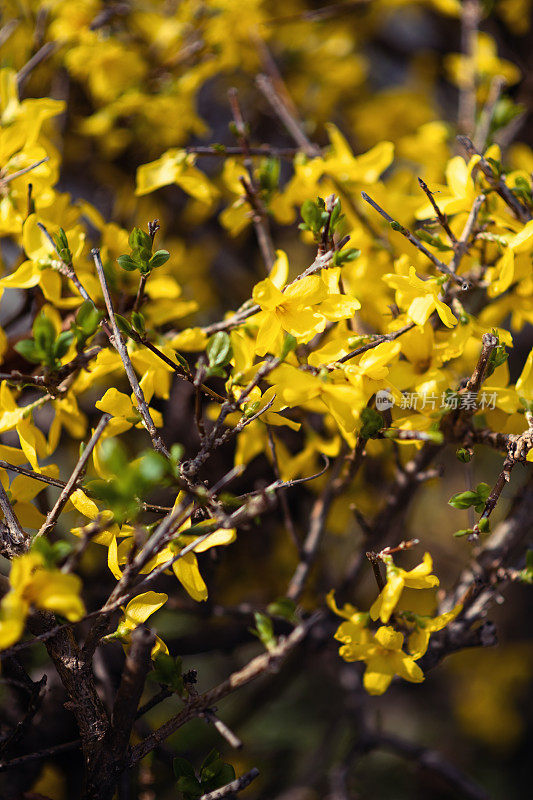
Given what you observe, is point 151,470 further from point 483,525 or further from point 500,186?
point 500,186

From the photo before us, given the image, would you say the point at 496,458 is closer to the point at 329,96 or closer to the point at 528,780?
the point at 528,780

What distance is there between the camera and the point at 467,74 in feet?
6.88

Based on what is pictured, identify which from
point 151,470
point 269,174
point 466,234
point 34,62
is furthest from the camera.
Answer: point 34,62

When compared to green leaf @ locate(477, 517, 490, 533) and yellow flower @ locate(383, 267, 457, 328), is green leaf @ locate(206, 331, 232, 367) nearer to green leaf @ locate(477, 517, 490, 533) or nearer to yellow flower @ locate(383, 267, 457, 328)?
yellow flower @ locate(383, 267, 457, 328)

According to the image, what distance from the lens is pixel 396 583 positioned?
0.90 meters

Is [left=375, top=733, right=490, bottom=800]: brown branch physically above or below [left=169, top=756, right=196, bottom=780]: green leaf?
below

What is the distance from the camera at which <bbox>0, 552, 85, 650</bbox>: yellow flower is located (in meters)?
0.63

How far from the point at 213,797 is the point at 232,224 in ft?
3.57

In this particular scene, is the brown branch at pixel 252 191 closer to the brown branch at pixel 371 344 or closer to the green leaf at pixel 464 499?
the brown branch at pixel 371 344

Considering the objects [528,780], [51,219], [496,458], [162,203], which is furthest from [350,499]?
[528,780]

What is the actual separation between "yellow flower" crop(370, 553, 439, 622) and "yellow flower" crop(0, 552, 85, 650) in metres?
0.45

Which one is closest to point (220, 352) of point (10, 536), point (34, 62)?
point (10, 536)

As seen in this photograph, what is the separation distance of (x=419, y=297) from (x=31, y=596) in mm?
681

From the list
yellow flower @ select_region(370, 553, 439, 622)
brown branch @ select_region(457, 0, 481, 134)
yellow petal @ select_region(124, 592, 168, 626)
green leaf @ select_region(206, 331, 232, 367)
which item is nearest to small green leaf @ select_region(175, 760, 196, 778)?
yellow petal @ select_region(124, 592, 168, 626)
